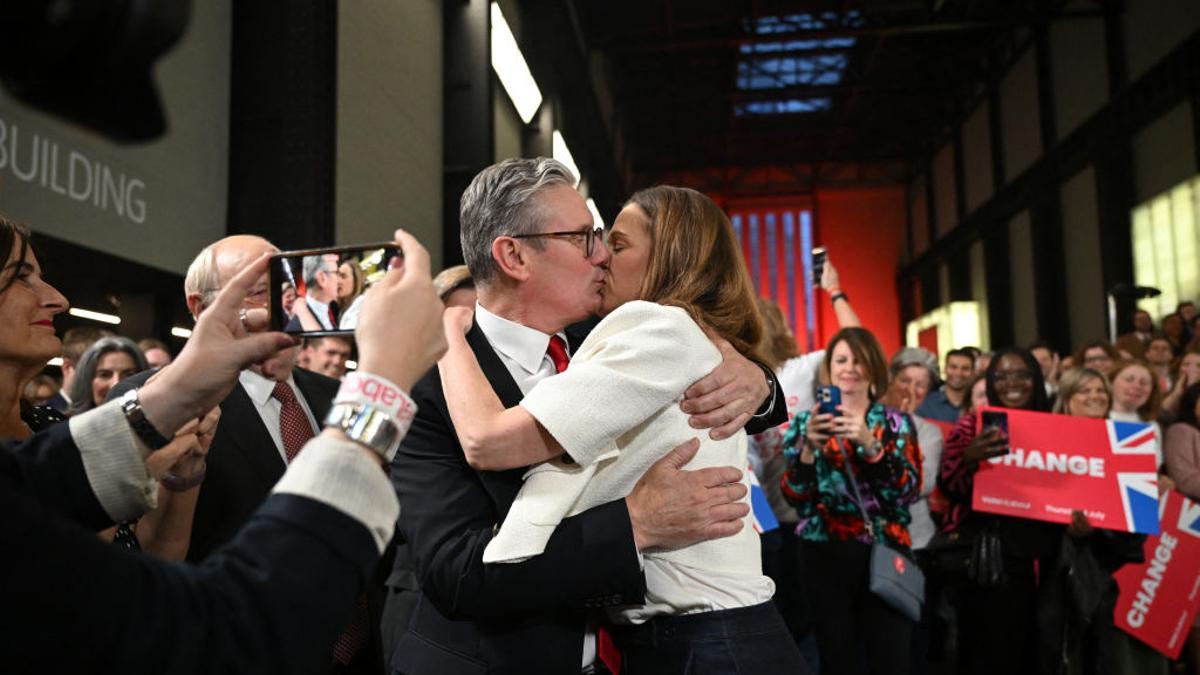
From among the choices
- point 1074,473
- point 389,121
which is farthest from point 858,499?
point 389,121

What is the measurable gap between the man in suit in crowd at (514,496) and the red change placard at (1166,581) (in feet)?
12.2

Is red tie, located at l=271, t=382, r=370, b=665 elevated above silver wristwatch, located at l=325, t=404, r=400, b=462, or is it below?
below

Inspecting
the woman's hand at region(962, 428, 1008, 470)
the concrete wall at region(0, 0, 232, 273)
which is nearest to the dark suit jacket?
the concrete wall at region(0, 0, 232, 273)

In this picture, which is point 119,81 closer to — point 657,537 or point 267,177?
point 657,537

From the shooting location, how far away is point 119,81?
68cm

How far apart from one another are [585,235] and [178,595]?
3.58 feet

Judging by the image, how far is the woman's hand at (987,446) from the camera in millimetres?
3744

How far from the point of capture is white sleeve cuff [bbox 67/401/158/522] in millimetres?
1169

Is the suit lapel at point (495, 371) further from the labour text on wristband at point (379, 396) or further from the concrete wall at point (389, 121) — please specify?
the concrete wall at point (389, 121)

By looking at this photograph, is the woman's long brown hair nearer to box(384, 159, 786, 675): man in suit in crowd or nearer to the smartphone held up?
box(384, 159, 786, 675): man in suit in crowd

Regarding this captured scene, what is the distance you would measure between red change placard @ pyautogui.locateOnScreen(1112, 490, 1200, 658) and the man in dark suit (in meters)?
4.55

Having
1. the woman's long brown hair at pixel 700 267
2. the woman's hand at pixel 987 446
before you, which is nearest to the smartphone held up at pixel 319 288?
the woman's long brown hair at pixel 700 267

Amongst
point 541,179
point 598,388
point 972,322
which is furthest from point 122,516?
point 972,322

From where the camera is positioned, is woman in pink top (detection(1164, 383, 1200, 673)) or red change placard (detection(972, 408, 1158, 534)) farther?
woman in pink top (detection(1164, 383, 1200, 673))
